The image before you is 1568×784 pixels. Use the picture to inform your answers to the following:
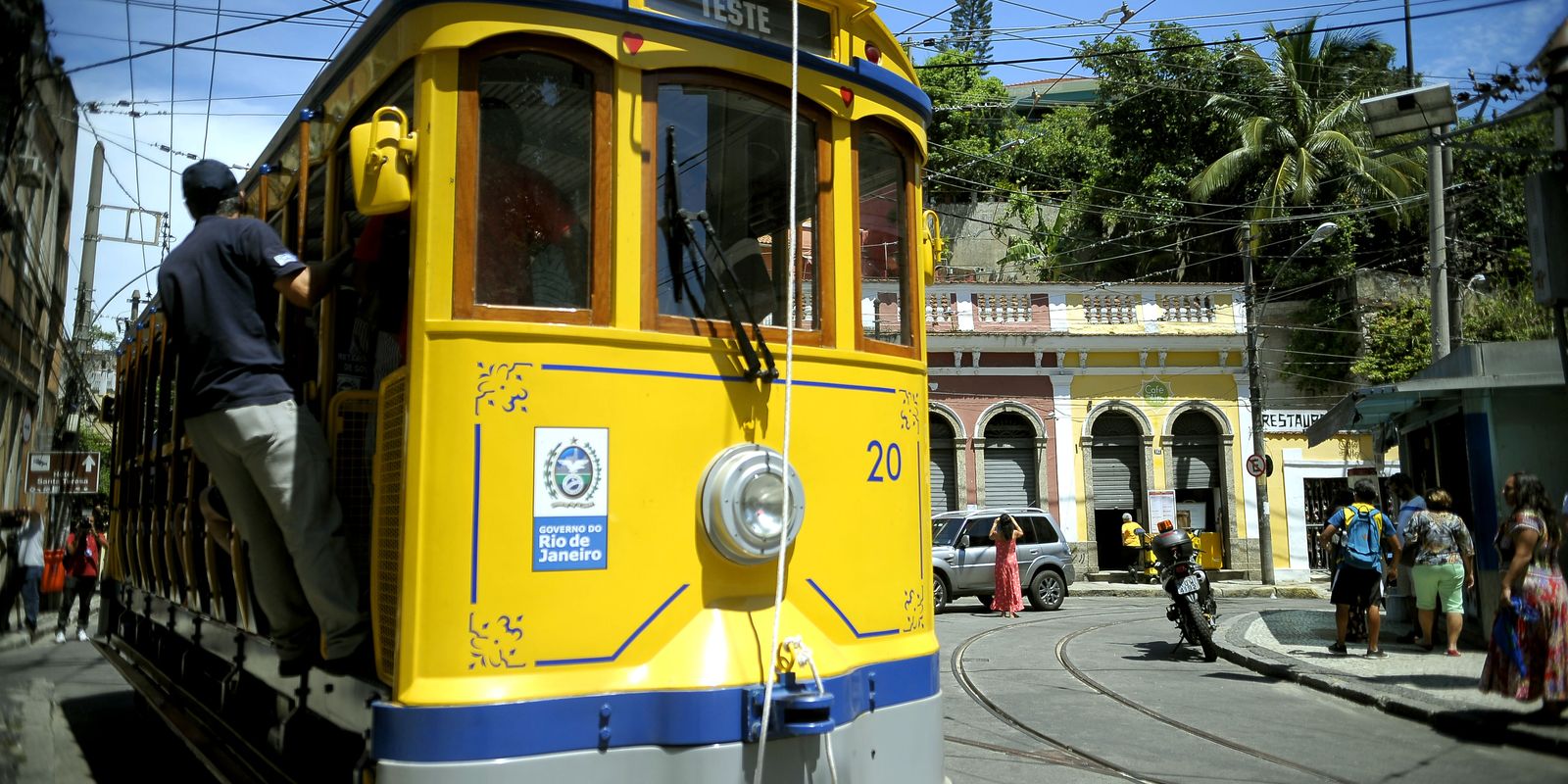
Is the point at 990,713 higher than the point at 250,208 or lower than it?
lower

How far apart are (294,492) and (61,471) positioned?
8395 mm

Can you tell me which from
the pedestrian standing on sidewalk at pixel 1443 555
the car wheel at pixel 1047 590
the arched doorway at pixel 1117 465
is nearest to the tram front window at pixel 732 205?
the pedestrian standing on sidewalk at pixel 1443 555

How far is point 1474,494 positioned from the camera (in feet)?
38.8

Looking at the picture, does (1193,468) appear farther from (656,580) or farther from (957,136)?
(656,580)

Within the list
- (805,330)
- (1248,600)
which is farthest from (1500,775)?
(1248,600)

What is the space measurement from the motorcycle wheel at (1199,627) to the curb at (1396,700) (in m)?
0.24

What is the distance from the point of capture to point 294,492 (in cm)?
398

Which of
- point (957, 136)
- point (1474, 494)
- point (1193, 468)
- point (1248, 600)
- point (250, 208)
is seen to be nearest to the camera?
point (250, 208)

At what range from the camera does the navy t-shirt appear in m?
4.00

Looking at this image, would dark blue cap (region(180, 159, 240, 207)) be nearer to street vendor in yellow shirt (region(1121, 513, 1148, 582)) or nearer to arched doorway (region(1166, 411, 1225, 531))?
street vendor in yellow shirt (region(1121, 513, 1148, 582))

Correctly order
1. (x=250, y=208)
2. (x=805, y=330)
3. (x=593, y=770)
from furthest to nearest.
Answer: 1. (x=250, y=208)
2. (x=805, y=330)
3. (x=593, y=770)

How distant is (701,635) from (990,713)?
17.4 ft

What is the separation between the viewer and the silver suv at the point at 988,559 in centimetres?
1823

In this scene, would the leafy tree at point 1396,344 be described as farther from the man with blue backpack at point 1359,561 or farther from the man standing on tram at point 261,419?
the man standing on tram at point 261,419
